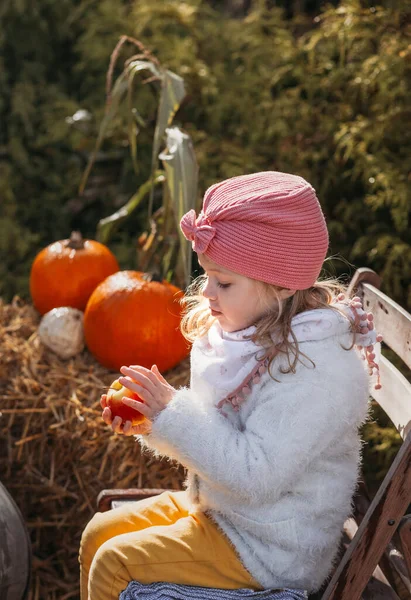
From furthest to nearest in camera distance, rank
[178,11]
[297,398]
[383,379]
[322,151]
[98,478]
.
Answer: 1. [178,11]
2. [322,151]
3. [98,478]
4. [383,379]
5. [297,398]

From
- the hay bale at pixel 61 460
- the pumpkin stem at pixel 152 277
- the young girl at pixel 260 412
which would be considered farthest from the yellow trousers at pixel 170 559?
the pumpkin stem at pixel 152 277

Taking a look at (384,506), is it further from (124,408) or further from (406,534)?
(124,408)

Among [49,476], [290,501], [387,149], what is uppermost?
[387,149]

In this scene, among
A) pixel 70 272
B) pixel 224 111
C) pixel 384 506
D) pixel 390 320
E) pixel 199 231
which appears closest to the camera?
pixel 384 506

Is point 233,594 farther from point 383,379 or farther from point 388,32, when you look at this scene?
point 388,32

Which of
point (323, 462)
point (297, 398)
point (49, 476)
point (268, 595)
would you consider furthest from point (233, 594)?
point (49, 476)

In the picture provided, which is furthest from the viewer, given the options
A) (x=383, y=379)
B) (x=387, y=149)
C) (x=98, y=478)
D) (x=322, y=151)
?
(x=322, y=151)

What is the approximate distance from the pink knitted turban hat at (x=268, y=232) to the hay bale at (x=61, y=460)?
1129mm

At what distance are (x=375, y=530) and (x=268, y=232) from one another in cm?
67

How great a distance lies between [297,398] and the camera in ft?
5.46

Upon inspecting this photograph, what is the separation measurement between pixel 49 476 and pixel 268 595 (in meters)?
1.23

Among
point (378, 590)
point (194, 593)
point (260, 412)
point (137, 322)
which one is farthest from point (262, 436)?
point (137, 322)

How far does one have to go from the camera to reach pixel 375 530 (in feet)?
5.37

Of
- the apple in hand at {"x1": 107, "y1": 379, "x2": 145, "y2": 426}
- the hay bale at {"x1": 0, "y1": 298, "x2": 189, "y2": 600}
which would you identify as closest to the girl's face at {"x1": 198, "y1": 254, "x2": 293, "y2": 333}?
the apple in hand at {"x1": 107, "y1": 379, "x2": 145, "y2": 426}
